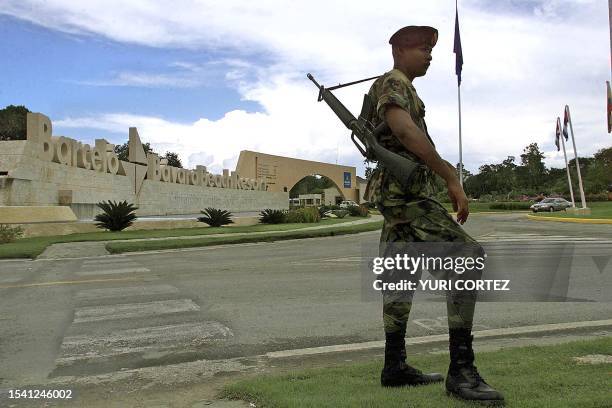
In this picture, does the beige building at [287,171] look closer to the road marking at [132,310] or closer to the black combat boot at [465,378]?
the road marking at [132,310]

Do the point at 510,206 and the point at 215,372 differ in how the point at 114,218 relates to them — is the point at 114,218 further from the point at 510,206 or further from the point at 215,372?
the point at 510,206

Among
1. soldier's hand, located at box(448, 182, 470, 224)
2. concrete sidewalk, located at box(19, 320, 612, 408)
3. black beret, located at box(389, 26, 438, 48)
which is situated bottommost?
concrete sidewalk, located at box(19, 320, 612, 408)

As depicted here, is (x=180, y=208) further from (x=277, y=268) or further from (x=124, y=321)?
(x=124, y=321)

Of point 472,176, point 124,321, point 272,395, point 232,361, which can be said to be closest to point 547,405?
point 272,395

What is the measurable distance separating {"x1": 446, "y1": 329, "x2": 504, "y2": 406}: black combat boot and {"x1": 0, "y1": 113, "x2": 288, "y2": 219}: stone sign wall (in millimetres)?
20943

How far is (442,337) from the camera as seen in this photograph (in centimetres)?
479

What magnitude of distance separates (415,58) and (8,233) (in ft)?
56.1

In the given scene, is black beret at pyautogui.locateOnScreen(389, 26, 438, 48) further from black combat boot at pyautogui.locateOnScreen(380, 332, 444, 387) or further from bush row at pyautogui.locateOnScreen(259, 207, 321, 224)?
bush row at pyautogui.locateOnScreen(259, 207, 321, 224)

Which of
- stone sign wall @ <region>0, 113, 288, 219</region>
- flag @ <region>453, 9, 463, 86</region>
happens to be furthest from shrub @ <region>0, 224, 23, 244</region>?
flag @ <region>453, 9, 463, 86</region>

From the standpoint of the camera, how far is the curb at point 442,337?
440 cm

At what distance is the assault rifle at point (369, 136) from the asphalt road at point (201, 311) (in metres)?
2.14

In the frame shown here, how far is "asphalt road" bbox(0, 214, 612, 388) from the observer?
14.8ft

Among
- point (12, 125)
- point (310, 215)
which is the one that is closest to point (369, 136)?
point (310, 215)

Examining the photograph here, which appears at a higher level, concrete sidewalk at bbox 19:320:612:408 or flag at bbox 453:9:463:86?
flag at bbox 453:9:463:86
